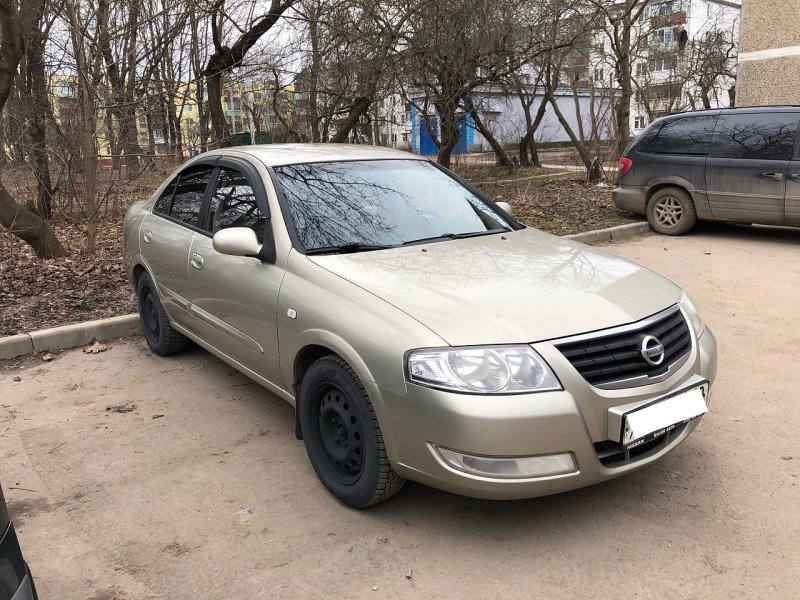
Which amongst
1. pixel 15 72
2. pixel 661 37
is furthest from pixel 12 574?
pixel 661 37

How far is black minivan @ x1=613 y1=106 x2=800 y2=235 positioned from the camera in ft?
27.1

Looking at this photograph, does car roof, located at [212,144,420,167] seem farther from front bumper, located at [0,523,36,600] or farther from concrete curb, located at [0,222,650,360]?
front bumper, located at [0,523,36,600]

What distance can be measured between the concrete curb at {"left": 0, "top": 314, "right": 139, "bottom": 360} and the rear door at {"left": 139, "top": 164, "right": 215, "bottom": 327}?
964mm

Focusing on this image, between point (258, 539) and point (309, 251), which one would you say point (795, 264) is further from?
point (258, 539)

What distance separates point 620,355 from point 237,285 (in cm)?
213

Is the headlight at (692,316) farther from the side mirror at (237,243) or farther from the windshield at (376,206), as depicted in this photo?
the side mirror at (237,243)

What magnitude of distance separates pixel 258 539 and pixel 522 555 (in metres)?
1.14

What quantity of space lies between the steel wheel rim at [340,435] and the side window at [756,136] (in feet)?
24.8

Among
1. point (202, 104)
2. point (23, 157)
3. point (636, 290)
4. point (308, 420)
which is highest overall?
point (202, 104)

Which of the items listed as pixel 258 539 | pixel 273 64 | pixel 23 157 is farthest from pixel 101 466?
pixel 273 64

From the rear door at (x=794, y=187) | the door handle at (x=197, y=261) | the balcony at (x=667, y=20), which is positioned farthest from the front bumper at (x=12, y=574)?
the balcony at (x=667, y=20)

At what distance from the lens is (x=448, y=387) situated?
2.54m

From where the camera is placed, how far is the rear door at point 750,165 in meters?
8.23

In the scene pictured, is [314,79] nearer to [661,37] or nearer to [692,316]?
[692,316]
